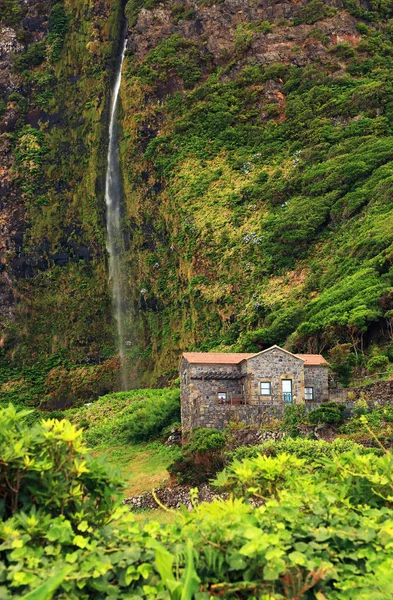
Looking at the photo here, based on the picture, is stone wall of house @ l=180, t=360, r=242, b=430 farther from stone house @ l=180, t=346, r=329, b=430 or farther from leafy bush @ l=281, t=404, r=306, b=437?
leafy bush @ l=281, t=404, r=306, b=437

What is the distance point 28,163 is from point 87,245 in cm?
1009

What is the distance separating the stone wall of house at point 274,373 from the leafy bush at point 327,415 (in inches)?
131

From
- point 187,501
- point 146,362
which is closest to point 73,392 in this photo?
point 146,362

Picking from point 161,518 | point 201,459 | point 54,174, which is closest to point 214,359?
point 201,459

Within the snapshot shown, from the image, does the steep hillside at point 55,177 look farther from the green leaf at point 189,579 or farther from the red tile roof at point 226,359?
the green leaf at point 189,579

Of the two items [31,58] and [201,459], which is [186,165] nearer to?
[31,58]

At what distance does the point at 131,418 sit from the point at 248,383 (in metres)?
8.65

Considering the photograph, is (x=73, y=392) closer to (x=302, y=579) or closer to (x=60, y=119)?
(x=60, y=119)

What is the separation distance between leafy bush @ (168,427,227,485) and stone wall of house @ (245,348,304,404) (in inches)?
143

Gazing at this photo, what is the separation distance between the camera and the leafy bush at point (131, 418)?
3622cm

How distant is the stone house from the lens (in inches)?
1215

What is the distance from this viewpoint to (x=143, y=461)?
108 ft

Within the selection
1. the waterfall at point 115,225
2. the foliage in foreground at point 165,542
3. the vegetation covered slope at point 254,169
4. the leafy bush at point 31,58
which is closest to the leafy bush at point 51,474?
the foliage in foreground at point 165,542

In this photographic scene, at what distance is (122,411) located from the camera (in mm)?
44594
